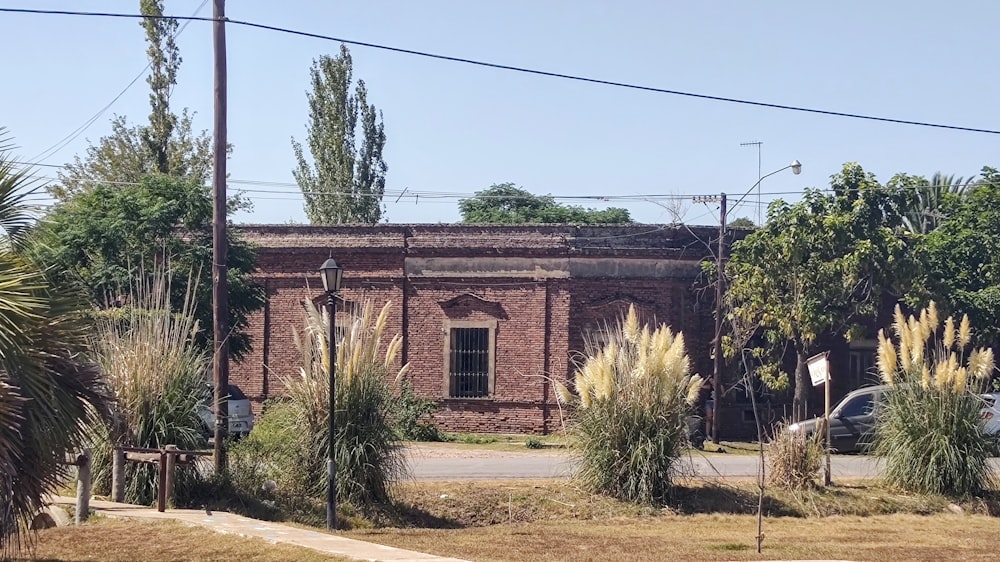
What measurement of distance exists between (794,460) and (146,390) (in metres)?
9.96

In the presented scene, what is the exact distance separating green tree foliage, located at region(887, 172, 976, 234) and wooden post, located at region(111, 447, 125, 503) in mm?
22079

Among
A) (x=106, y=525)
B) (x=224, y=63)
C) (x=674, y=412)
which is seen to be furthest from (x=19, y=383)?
(x=674, y=412)

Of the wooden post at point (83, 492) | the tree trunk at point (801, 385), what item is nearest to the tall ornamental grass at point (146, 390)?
the wooden post at point (83, 492)

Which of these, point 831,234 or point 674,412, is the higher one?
point 831,234

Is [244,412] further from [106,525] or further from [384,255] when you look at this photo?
[106,525]

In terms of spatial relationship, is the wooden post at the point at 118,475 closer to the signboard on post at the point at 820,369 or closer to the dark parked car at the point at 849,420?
the signboard on post at the point at 820,369

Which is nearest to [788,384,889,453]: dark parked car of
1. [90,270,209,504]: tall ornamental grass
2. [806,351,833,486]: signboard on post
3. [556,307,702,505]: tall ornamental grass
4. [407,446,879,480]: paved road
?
[407,446,879,480]: paved road

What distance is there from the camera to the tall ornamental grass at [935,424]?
18.9 meters

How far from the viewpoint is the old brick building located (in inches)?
1275

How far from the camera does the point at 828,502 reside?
18.6 meters

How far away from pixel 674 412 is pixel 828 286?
45.6 feet

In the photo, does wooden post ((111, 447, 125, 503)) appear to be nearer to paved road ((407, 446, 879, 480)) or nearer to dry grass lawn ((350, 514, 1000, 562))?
dry grass lawn ((350, 514, 1000, 562))

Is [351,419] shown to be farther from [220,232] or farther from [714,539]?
[714,539]

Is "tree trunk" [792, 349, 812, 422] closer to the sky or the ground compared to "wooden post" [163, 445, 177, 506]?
closer to the sky
